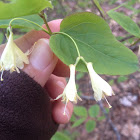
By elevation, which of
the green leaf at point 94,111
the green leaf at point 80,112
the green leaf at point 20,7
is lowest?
the green leaf at point 94,111

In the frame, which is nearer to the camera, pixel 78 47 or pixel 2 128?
pixel 78 47

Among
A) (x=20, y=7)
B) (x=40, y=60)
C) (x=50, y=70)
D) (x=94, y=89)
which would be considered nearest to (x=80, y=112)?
(x=50, y=70)

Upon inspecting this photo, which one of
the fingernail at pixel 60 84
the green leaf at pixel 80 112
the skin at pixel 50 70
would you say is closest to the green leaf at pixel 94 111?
the green leaf at pixel 80 112

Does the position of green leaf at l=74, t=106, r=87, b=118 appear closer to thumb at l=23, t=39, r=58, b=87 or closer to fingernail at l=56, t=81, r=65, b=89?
fingernail at l=56, t=81, r=65, b=89

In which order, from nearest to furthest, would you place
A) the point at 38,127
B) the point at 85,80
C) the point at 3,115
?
the point at 3,115 → the point at 38,127 → the point at 85,80

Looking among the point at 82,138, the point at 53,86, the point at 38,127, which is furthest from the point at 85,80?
the point at 38,127

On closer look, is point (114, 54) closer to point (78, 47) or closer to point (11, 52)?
point (78, 47)

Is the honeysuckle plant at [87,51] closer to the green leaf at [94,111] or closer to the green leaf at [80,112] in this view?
the green leaf at [80,112]

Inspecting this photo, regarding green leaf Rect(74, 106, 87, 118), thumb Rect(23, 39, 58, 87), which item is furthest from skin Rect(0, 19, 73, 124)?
green leaf Rect(74, 106, 87, 118)
